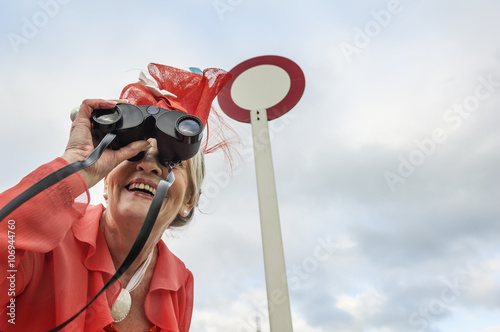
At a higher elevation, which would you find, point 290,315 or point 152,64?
point 152,64

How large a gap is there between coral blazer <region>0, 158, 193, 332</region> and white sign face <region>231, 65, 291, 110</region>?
4.30ft

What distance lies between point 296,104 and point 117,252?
1.65 metres

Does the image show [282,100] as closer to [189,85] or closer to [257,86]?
[257,86]

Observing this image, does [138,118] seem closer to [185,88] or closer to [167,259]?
[185,88]

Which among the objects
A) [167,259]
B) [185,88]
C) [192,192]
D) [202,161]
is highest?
[185,88]

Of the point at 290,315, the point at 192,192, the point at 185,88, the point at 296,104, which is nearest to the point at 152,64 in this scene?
the point at 185,88

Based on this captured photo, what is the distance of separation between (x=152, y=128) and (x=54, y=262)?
48cm

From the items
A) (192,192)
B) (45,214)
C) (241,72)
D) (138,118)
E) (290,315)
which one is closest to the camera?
(45,214)

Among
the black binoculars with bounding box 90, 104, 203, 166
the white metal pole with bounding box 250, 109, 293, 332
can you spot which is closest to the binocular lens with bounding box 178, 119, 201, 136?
the black binoculars with bounding box 90, 104, 203, 166

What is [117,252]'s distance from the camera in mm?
1201

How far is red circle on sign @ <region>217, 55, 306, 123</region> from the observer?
234cm

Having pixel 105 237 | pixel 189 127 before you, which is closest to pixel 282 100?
pixel 189 127

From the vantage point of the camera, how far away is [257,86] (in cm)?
235

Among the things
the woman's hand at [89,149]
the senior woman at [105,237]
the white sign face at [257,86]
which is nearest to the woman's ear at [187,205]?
the senior woman at [105,237]
